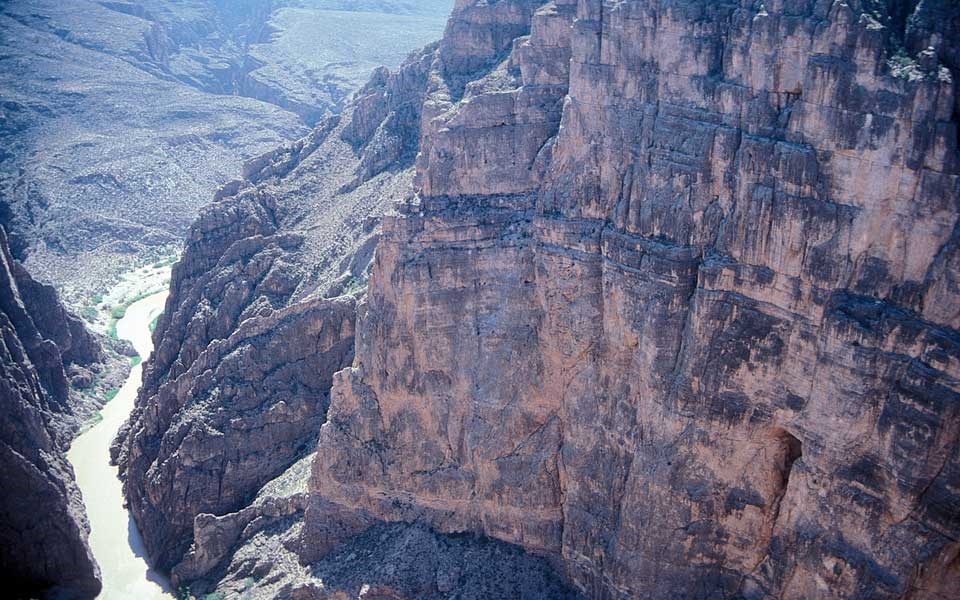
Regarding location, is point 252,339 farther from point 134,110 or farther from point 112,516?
point 134,110

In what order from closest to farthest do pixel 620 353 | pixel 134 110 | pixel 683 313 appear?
pixel 683 313 → pixel 620 353 → pixel 134 110

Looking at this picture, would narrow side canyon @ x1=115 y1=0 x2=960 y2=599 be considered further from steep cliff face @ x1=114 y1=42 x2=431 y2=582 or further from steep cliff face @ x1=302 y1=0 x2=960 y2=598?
steep cliff face @ x1=114 y1=42 x2=431 y2=582

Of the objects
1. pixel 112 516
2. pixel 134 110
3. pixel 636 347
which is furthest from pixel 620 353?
pixel 134 110

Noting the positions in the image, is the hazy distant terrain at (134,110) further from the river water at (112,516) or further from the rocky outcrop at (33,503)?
the rocky outcrop at (33,503)

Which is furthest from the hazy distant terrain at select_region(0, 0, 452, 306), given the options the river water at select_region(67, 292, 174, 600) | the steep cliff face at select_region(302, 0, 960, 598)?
the steep cliff face at select_region(302, 0, 960, 598)

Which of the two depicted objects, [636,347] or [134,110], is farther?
[134,110]

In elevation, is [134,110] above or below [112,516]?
above

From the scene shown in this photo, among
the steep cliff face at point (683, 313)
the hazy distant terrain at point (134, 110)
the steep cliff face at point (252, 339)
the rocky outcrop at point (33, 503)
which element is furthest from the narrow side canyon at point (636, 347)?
the hazy distant terrain at point (134, 110)
